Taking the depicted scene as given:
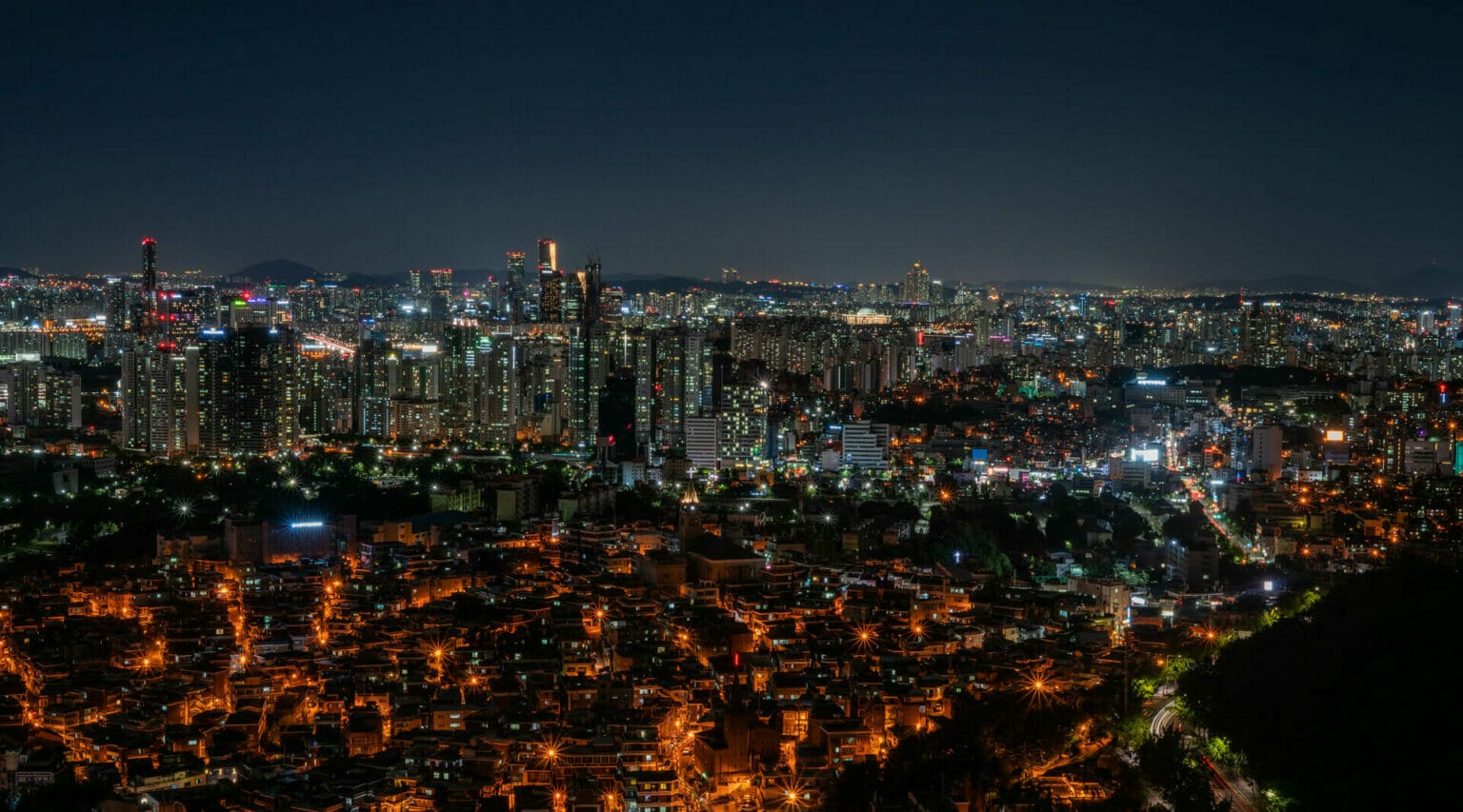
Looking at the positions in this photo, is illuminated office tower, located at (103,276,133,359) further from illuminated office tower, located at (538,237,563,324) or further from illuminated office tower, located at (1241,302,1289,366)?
illuminated office tower, located at (1241,302,1289,366)

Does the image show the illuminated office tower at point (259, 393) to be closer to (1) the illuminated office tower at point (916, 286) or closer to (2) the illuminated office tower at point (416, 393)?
(2) the illuminated office tower at point (416, 393)

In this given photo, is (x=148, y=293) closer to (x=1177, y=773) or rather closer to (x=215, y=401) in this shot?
(x=215, y=401)

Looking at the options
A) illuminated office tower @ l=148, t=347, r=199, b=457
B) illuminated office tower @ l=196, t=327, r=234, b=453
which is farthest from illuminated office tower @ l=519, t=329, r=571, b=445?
illuminated office tower @ l=148, t=347, r=199, b=457

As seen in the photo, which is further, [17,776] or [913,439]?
[913,439]

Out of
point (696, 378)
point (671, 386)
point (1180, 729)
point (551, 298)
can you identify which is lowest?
point (1180, 729)

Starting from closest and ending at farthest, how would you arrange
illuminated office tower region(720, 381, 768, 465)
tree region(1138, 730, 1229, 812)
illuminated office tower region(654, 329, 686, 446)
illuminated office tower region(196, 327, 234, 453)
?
tree region(1138, 730, 1229, 812) < illuminated office tower region(720, 381, 768, 465) < illuminated office tower region(196, 327, 234, 453) < illuminated office tower region(654, 329, 686, 446)

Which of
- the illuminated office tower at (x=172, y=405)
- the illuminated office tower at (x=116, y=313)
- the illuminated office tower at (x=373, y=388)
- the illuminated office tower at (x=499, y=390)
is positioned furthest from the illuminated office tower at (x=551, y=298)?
the illuminated office tower at (x=172, y=405)

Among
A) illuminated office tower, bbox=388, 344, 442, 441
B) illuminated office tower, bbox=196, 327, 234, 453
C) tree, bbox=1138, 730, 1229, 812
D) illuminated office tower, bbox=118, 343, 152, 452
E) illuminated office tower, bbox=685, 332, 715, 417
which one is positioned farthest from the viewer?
illuminated office tower, bbox=388, 344, 442, 441

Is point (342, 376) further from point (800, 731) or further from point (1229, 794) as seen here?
point (1229, 794)

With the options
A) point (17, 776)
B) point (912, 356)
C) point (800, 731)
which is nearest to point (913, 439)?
point (912, 356)

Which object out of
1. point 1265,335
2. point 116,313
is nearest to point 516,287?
point 116,313

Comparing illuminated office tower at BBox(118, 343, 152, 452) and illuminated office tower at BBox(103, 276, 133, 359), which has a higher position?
illuminated office tower at BBox(103, 276, 133, 359)
